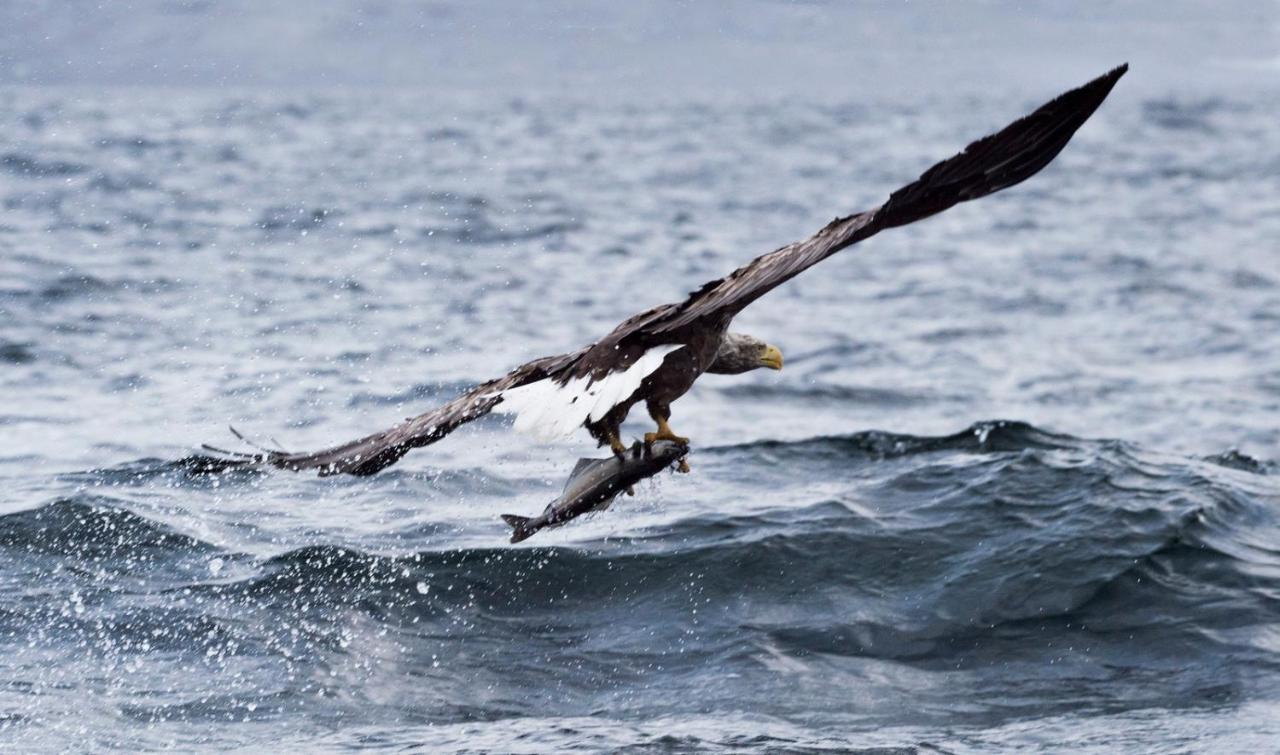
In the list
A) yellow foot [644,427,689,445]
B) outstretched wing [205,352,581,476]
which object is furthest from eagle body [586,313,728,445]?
outstretched wing [205,352,581,476]

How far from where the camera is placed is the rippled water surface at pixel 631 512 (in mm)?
7977

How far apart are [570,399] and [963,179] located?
5.12 ft

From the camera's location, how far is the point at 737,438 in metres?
12.8

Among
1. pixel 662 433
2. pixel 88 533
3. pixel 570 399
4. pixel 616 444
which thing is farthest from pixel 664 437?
pixel 88 533

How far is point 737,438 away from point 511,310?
5.35 m

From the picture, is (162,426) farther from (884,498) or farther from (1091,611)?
(1091,611)

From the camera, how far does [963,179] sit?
20.2 feet

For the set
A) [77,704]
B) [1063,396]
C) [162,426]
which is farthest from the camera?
[1063,396]

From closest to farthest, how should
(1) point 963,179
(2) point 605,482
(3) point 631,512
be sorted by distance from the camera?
(1) point 963,179, (2) point 605,482, (3) point 631,512

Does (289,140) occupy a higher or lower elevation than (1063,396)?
higher

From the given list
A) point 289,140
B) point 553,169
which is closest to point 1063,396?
point 553,169

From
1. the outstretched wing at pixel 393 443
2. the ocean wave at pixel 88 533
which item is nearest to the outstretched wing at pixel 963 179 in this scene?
the outstretched wing at pixel 393 443

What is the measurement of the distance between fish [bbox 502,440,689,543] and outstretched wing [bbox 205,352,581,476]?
0.43m

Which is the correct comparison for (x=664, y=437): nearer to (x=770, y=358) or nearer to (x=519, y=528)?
(x=519, y=528)
